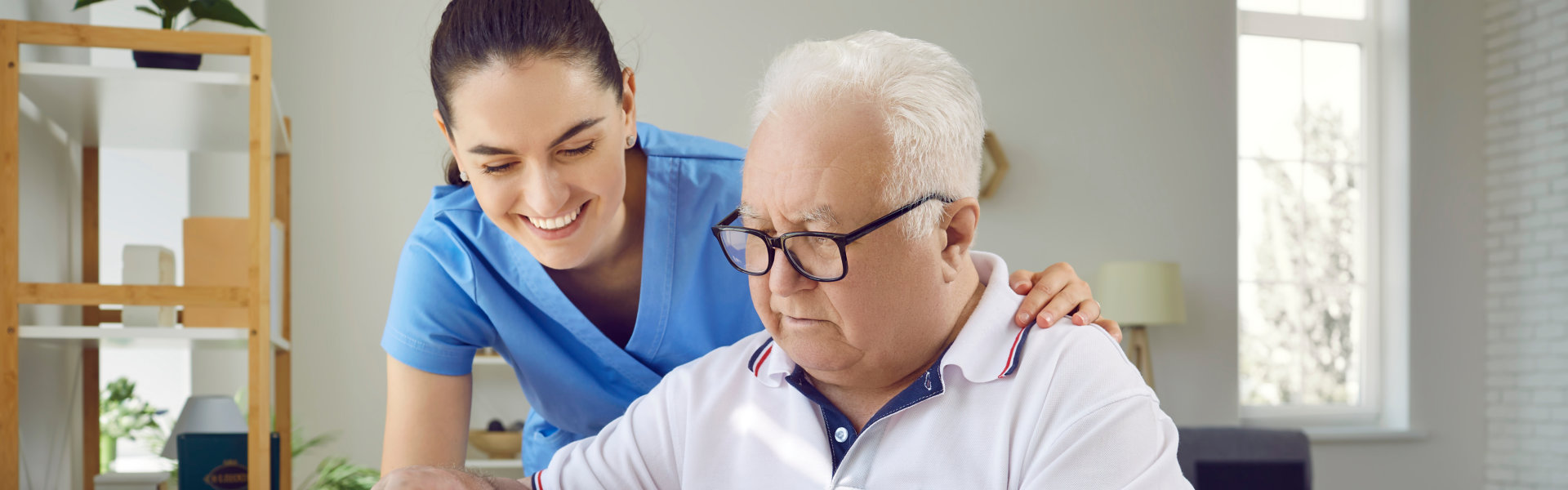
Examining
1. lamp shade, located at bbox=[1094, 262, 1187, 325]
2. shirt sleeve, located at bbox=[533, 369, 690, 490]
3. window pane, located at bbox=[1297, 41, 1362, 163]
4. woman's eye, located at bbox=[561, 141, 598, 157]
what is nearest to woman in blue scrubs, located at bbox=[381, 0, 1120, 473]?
woman's eye, located at bbox=[561, 141, 598, 157]

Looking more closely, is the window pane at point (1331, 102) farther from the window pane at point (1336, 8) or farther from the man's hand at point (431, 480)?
the man's hand at point (431, 480)

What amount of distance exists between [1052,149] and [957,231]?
4.44m

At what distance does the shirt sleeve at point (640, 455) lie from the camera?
4.60ft

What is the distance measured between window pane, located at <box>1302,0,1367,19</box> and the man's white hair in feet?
18.6

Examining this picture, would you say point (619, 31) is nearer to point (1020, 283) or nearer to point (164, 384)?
point (164, 384)

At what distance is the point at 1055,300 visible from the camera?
1.24 m

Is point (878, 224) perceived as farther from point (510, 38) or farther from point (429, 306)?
point (429, 306)

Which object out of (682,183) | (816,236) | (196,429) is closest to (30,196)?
(196,429)

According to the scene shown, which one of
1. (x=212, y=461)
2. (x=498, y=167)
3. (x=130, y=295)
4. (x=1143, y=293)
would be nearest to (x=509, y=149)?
(x=498, y=167)

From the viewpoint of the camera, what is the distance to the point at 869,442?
1232 mm

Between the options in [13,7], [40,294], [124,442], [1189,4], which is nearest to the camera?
[40,294]

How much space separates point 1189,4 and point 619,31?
3080mm

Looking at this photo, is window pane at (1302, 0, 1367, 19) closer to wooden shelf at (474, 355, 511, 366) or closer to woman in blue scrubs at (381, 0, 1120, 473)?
wooden shelf at (474, 355, 511, 366)

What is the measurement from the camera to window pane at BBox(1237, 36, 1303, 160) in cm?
596
